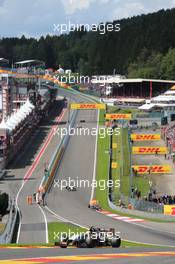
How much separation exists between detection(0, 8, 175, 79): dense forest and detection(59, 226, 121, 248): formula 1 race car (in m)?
102

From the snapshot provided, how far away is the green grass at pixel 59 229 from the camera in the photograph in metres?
30.3

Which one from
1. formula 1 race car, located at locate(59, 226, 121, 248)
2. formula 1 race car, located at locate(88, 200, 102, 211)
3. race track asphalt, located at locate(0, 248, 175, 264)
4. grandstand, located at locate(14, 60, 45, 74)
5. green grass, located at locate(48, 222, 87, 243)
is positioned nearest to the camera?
race track asphalt, located at locate(0, 248, 175, 264)

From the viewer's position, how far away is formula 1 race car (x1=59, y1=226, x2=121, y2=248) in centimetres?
2422

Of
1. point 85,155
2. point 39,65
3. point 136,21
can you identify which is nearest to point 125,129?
point 85,155

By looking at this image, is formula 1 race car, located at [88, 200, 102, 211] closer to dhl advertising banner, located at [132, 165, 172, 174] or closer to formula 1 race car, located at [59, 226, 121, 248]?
dhl advertising banner, located at [132, 165, 172, 174]

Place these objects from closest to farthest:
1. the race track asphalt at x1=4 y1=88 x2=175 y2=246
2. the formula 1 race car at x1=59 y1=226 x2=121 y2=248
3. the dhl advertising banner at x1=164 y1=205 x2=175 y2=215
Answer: the formula 1 race car at x1=59 y1=226 x2=121 y2=248 → the race track asphalt at x1=4 y1=88 x2=175 y2=246 → the dhl advertising banner at x1=164 y1=205 x2=175 y2=215

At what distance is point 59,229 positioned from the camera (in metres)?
32.5

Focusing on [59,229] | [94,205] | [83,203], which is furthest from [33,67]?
[59,229]

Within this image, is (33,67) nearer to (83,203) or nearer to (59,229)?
(83,203)

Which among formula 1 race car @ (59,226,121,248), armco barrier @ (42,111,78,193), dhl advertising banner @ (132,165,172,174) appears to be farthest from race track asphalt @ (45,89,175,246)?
formula 1 race car @ (59,226,121,248)

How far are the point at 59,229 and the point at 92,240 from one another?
329 inches

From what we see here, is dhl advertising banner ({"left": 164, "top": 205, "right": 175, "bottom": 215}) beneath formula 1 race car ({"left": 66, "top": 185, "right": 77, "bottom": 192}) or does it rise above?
above

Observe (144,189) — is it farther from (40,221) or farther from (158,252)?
(158,252)

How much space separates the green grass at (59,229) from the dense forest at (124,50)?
306 ft
